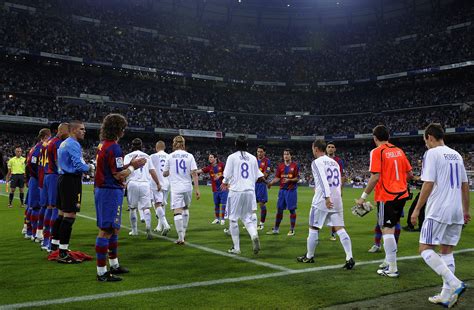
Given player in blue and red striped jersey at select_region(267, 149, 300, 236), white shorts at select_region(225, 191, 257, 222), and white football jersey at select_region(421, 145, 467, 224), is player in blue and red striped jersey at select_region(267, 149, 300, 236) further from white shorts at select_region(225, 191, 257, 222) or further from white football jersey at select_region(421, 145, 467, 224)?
white football jersey at select_region(421, 145, 467, 224)

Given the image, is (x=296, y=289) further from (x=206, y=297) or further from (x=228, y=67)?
(x=228, y=67)

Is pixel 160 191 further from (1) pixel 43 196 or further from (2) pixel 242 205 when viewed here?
(2) pixel 242 205

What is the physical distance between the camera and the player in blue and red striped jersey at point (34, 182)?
9.31 metres

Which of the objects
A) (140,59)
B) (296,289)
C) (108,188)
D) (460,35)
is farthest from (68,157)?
(460,35)

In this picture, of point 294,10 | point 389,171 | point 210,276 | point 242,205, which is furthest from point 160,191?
point 294,10

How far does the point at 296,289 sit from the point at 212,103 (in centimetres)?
5467

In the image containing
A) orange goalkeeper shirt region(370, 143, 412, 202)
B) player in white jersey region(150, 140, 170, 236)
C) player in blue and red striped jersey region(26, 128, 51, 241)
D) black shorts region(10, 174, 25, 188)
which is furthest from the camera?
black shorts region(10, 174, 25, 188)

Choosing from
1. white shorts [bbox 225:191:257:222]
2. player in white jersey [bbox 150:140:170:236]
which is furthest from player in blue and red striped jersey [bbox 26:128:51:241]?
white shorts [bbox 225:191:257:222]

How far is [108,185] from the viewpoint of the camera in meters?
6.06

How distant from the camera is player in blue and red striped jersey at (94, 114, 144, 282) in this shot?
19.7 feet

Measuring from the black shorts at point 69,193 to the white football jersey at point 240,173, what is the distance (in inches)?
113

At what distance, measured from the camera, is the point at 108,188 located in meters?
6.06

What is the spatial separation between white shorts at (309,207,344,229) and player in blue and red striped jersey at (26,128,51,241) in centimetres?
623

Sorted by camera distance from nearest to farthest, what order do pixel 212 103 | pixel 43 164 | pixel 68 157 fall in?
pixel 68 157
pixel 43 164
pixel 212 103
